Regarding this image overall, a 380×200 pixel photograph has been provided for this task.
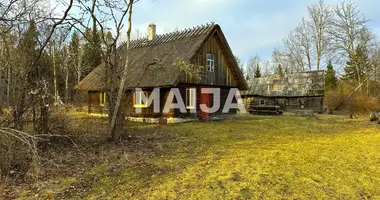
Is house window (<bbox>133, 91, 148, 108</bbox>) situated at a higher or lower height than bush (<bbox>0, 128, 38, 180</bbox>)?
higher

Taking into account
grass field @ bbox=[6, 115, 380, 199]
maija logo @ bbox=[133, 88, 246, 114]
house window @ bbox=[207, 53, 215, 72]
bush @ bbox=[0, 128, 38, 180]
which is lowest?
grass field @ bbox=[6, 115, 380, 199]

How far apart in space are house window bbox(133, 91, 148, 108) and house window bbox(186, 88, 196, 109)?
2575mm

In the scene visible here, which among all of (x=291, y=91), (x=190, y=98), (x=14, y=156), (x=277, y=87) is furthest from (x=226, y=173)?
(x=277, y=87)

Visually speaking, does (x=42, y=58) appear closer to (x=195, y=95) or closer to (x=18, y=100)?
(x=18, y=100)

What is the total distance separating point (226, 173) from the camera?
225 inches

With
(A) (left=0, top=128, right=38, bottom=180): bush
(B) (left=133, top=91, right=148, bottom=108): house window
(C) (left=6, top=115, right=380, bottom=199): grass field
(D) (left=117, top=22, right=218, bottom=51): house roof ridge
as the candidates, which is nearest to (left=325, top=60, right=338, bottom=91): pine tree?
(D) (left=117, top=22, right=218, bottom=51): house roof ridge

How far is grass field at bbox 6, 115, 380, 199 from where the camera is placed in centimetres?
475

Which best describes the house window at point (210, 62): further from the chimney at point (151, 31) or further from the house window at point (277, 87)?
the house window at point (277, 87)

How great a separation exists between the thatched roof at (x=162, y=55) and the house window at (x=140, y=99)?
96 cm

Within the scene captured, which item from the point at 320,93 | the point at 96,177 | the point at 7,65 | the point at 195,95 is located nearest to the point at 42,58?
the point at 7,65

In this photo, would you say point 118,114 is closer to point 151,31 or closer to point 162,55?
point 162,55

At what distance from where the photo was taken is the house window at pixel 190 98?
17.0m

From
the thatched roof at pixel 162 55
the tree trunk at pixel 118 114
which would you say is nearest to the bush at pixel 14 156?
the tree trunk at pixel 118 114

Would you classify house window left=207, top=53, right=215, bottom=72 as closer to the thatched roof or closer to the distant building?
the thatched roof
